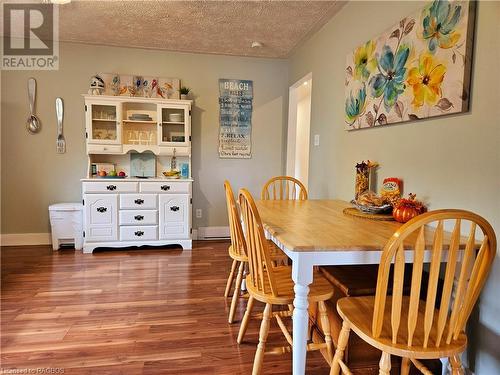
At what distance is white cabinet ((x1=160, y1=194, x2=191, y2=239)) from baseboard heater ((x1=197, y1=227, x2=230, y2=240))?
1.51 ft

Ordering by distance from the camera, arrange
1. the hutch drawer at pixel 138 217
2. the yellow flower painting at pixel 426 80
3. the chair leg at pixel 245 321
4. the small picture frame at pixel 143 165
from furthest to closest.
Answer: the small picture frame at pixel 143 165
the hutch drawer at pixel 138 217
the chair leg at pixel 245 321
the yellow flower painting at pixel 426 80

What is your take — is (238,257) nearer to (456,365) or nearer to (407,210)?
(407,210)

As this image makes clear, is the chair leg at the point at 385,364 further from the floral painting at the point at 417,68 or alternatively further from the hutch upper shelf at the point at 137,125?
the hutch upper shelf at the point at 137,125

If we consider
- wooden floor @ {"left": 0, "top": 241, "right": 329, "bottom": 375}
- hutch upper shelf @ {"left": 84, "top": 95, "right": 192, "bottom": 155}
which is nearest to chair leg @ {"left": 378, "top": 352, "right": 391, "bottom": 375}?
wooden floor @ {"left": 0, "top": 241, "right": 329, "bottom": 375}

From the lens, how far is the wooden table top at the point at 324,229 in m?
1.26

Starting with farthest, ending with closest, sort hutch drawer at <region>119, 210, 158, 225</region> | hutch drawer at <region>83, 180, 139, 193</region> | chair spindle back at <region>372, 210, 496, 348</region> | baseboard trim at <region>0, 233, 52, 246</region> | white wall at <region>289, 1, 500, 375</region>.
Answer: baseboard trim at <region>0, 233, 52, 246</region>
hutch drawer at <region>119, 210, 158, 225</region>
hutch drawer at <region>83, 180, 139, 193</region>
white wall at <region>289, 1, 500, 375</region>
chair spindle back at <region>372, 210, 496, 348</region>

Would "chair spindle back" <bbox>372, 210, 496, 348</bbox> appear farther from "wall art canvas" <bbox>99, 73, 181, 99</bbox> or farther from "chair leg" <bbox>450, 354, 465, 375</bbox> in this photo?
"wall art canvas" <bbox>99, 73, 181, 99</bbox>

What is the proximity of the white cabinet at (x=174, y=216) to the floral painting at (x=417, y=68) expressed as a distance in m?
2.08

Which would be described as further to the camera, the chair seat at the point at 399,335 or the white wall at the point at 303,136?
the white wall at the point at 303,136

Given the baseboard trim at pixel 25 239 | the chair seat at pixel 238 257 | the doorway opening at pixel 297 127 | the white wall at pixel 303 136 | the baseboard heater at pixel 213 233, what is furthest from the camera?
the white wall at pixel 303 136

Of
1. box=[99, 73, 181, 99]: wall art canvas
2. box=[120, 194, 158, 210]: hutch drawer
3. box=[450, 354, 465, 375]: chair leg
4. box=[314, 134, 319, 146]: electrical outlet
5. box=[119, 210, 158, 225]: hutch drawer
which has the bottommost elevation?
box=[450, 354, 465, 375]: chair leg

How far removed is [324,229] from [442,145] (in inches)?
29.0

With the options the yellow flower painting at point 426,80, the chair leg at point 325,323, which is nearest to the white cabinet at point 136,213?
the chair leg at point 325,323

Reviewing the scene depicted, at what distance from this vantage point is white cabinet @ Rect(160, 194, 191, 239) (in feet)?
11.8
